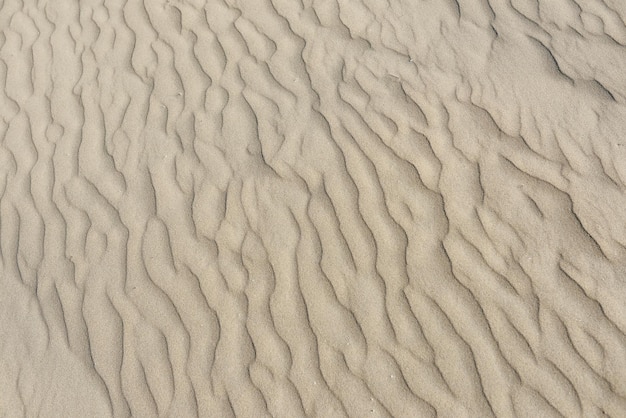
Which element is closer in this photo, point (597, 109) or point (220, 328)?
point (220, 328)

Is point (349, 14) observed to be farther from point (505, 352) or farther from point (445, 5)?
point (505, 352)

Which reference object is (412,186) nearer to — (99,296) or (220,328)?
(220,328)

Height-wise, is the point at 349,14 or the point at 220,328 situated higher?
the point at 349,14

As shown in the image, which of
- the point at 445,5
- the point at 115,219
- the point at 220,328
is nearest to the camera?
the point at 220,328

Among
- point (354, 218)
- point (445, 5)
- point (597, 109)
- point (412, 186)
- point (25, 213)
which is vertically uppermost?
point (597, 109)

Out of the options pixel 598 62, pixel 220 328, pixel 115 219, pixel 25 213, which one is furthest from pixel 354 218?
pixel 25 213

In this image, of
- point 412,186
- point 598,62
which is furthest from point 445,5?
point 412,186

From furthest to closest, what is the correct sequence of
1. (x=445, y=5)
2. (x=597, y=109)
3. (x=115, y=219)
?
(x=445, y=5) → (x=115, y=219) → (x=597, y=109)
